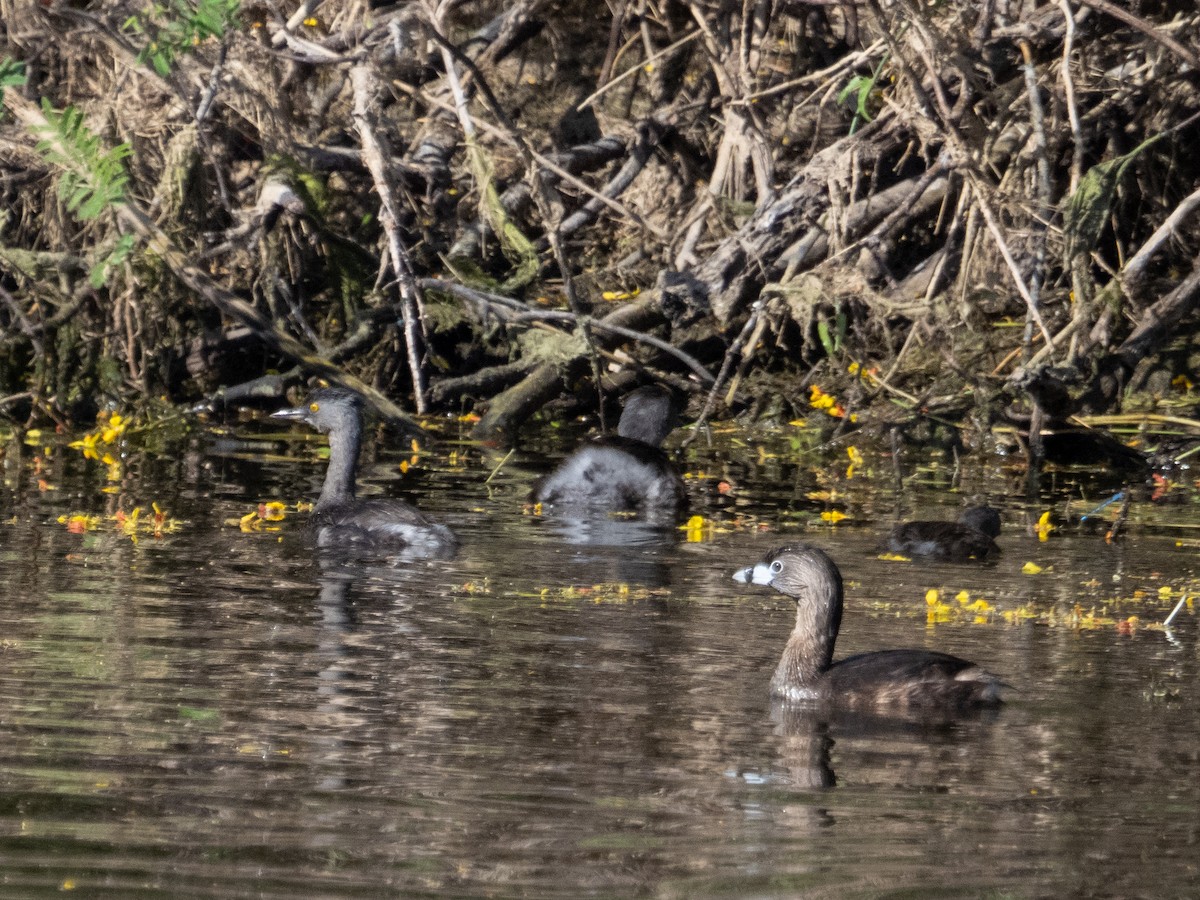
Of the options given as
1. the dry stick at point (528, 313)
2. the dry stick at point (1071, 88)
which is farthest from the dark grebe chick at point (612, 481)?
the dry stick at point (1071, 88)

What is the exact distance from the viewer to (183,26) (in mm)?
9891

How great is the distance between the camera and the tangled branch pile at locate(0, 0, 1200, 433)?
40.9 feet

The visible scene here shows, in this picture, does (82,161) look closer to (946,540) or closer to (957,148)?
(957,148)

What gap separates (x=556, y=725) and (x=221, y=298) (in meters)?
7.68

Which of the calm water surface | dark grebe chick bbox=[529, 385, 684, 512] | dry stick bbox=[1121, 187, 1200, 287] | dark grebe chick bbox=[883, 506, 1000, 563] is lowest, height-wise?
the calm water surface

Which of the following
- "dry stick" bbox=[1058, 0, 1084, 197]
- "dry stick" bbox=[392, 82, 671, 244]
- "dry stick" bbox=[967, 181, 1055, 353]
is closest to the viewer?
"dry stick" bbox=[967, 181, 1055, 353]

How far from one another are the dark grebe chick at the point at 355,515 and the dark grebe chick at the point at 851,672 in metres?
2.61

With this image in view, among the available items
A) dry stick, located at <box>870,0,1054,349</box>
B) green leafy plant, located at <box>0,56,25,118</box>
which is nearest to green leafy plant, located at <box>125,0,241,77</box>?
green leafy plant, located at <box>0,56,25,118</box>

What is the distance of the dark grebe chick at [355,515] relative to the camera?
9.32 meters

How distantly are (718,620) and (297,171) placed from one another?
6615mm

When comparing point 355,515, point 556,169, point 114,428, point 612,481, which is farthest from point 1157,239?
point 114,428

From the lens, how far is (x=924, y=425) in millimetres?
13617

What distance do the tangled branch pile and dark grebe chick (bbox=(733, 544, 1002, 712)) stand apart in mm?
4763

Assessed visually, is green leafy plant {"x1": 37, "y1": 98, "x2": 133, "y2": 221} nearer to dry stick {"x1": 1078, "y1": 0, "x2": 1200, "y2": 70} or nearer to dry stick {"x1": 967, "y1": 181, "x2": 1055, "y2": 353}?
dry stick {"x1": 967, "y1": 181, "x2": 1055, "y2": 353}
